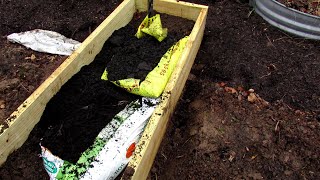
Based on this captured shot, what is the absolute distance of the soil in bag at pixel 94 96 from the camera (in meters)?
2.27

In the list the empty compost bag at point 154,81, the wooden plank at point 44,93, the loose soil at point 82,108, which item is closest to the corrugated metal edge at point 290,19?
the loose soil at point 82,108

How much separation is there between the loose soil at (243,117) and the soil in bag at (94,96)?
12.0 inches

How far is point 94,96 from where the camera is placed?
2564mm

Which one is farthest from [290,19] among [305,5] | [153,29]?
[153,29]

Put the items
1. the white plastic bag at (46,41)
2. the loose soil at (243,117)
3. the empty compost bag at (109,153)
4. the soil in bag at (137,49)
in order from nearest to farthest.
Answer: the empty compost bag at (109,153)
the loose soil at (243,117)
the soil in bag at (137,49)
the white plastic bag at (46,41)

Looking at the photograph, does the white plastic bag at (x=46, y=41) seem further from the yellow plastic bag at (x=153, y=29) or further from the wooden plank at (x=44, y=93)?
the yellow plastic bag at (x=153, y=29)

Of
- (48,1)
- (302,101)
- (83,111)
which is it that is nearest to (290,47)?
(302,101)

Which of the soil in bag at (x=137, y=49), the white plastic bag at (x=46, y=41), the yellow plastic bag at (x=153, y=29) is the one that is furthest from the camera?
the white plastic bag at (x=46, y=41)

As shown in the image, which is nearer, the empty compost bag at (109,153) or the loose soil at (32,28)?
the empty compost bag at (109,153)

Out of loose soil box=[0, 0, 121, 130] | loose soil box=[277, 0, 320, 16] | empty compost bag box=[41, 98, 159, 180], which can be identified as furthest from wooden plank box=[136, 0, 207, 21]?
empty compost bag box=[41, 98, 159, 180]

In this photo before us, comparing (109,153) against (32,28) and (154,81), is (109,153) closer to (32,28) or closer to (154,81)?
(154,81)

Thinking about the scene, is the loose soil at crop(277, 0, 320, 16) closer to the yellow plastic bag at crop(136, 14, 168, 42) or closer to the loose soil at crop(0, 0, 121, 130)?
the yellow plastic bag at crop(136, 14, 168, 42)

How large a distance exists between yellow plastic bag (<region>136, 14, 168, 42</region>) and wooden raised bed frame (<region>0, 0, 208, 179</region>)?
293 millimetres

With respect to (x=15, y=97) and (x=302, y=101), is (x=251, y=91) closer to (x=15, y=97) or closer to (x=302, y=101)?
(x=302, y=101)
